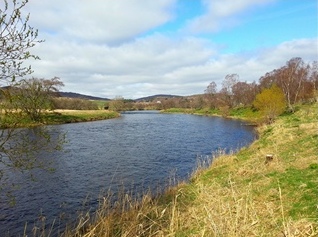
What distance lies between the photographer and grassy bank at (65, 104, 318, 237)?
20.5 ft

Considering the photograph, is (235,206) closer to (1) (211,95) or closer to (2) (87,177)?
(2) (87,177)

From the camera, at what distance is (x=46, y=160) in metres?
24.8

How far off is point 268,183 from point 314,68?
75.9 meters

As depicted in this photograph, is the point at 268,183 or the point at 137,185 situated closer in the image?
the point at 268,183

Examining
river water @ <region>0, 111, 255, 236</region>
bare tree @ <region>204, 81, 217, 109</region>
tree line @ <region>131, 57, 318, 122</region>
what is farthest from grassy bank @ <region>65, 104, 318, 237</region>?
bare tree @ <region>204, 81, 217, 109</region>

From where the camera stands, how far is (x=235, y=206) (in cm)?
733

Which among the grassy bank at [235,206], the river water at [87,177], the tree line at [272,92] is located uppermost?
the tree line at [272,92]

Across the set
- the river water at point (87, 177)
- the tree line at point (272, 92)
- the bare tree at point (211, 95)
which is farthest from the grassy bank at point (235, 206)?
the bare tree at point (211, 95)

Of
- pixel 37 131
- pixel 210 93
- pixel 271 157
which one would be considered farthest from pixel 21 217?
pixel 210 93

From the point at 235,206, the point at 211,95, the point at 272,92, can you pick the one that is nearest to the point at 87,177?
the point at 235,206

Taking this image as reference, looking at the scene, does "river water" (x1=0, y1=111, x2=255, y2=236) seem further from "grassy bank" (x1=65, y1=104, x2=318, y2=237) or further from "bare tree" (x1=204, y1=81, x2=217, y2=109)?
"bare tree" (x1=204, y1=81, x2=217, y2=109)

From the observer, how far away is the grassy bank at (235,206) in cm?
626

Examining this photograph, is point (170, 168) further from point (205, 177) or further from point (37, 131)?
point (37, 131)

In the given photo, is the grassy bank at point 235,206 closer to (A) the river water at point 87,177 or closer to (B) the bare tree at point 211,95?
(A) the river water at point 87,177
